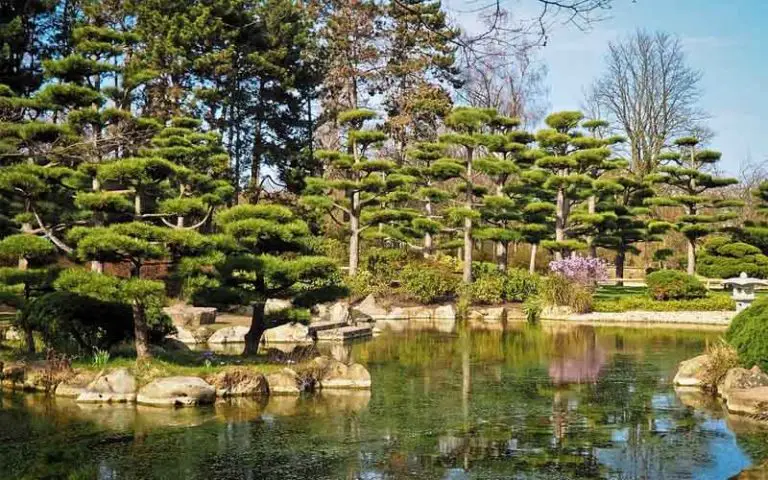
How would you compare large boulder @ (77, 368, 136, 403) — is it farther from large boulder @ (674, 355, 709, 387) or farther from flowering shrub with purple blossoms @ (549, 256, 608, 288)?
flowering shrub with purple blossoms @ (549, 256, 608, 288)

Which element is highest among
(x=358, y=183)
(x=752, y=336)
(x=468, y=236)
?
(x=358, y=183)

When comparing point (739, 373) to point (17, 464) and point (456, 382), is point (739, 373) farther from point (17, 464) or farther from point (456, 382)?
point (17, 464)

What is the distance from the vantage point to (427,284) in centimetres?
2139

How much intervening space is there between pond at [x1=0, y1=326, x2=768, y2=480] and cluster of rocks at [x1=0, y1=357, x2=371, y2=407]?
27cm

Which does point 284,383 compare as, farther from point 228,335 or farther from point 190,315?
point 190,315

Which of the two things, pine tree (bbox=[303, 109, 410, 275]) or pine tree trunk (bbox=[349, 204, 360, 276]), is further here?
pine tree trunk (bbox=[349, 204, 360, 276])

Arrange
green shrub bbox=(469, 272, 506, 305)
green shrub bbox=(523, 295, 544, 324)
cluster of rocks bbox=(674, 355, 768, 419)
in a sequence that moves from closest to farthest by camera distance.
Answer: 1. cluster of rocks bbox=(674, 355, 768, 419)
2. green shrub bbox=(523, 295, 544, 324)
3. green shrub bbox=(469, 272, 506, 305)

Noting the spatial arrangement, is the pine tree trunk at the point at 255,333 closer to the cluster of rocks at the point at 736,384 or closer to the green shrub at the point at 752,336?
the cluster of rocks at the point at 736,384

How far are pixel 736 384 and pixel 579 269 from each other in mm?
12655

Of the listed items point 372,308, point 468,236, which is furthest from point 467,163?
point 372,308

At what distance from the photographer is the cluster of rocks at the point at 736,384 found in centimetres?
850

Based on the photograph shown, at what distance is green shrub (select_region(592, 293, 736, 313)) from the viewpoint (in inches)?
797

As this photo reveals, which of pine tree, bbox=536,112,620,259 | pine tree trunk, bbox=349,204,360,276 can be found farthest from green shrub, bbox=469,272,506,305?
pine tree trunk, bbox=349,204,360,276

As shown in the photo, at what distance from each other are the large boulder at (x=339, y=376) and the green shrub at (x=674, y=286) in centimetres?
1311
